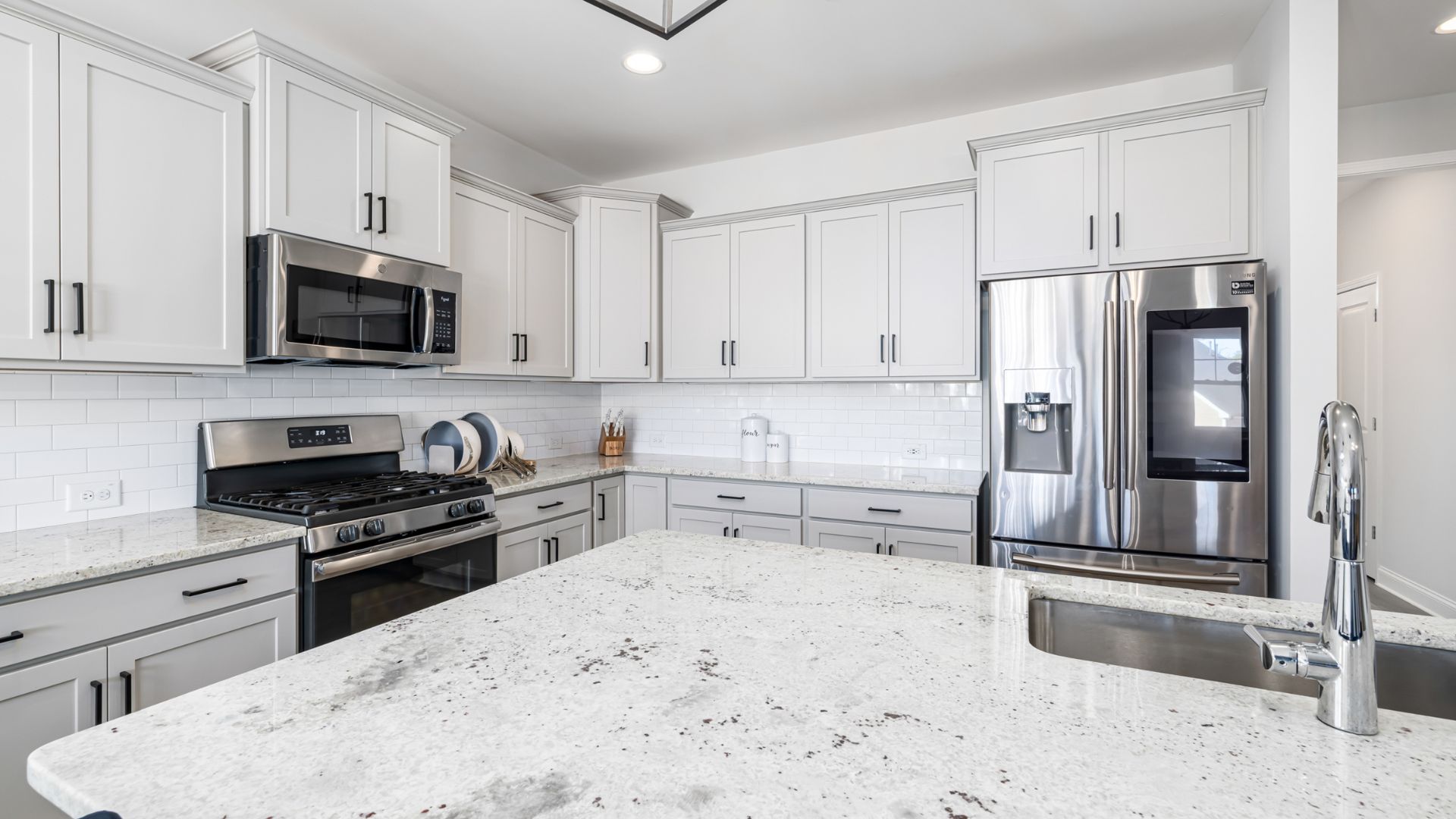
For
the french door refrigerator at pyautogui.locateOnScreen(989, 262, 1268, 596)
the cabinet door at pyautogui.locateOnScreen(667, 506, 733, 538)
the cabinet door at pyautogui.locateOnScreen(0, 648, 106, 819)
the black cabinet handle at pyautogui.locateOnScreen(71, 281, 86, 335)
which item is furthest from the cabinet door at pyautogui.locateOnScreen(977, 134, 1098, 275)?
the cabinet door at pyautogui.locateOnScreen(0, 648, 106, 819)

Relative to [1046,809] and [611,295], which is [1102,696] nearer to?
[1046,809]

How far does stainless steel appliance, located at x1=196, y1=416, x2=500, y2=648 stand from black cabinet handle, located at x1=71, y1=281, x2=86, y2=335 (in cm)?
57

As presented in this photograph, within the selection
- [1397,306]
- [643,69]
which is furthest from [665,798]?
[1397,306]

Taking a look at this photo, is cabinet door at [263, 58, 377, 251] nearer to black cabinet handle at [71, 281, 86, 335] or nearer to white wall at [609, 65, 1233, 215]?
black cabinet handle at [71, 281, 86, 335]

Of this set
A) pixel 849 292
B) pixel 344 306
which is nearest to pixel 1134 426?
pixel 849 292

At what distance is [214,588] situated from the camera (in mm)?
1820

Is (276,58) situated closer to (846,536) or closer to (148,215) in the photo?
(148,215)

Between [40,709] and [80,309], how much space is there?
3.33ft

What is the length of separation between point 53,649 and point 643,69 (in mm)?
2690

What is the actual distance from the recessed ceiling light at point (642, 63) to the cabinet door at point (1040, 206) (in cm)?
146

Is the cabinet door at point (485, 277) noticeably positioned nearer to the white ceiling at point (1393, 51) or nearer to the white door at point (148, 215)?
the white door at point (148, 215)

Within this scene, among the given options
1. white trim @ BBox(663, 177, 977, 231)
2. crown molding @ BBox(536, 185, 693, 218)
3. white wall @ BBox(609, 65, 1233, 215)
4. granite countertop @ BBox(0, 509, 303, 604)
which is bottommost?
granite countertop @ BBox(0, 509, 303, 604)

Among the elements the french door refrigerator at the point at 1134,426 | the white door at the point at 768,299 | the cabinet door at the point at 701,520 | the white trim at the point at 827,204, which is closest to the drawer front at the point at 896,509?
the french door refrigerator at the point at 1134,426

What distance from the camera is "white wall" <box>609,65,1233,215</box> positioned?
3.08 metres
